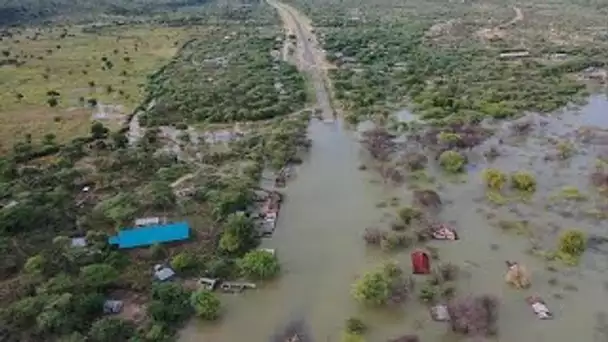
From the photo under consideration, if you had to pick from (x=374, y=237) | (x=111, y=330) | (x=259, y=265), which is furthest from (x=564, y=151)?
(x=111, y=330)

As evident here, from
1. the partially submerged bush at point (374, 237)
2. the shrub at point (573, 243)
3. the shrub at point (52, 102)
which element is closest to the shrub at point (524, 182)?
the shrub at point (573, 243)

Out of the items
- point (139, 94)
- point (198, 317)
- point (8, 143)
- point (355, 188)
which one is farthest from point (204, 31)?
point (198, 317)

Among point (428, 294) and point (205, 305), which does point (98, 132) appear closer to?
point (205, 305)

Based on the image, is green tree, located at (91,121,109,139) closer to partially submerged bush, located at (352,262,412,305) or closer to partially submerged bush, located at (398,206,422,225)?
partially submerged bush, located at (398,206,422,225)

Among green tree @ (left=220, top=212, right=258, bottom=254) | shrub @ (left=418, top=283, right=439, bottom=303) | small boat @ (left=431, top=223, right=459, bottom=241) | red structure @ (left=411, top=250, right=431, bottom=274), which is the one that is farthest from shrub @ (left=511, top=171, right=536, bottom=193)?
green tree @ (left=220, top=212, right=258, bottom=254)

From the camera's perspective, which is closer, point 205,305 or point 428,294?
point 205,305
